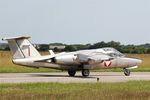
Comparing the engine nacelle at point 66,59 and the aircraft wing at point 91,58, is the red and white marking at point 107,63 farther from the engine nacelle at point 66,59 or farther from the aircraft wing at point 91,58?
the engine nacelle at point 66,59

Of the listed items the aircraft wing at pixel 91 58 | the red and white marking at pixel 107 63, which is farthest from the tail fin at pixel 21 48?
the red and white marking at pixel 107 63

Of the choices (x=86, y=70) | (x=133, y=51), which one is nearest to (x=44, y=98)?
(x=86, y=70)

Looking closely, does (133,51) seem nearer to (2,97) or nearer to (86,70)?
(86,70)

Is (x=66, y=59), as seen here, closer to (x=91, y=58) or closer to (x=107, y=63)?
(x=91, y=58)

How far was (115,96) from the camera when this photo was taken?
17219 mm

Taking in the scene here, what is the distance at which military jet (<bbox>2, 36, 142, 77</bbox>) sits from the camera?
35.2 metres

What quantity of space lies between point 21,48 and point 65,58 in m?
3.34

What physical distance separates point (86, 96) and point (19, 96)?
7.66 feet

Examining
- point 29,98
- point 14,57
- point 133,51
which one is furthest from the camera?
point 133,51

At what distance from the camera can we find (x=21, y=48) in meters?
35.8

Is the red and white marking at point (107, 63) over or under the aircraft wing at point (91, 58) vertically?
under

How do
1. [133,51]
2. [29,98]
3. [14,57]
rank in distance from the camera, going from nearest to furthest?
1. [29,98]
2. [14,57]
3. [133,51]

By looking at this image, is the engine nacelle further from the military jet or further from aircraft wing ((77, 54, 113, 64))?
aircraft wing ((77, 54, 113, 64))

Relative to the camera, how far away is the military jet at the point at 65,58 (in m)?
35.2
